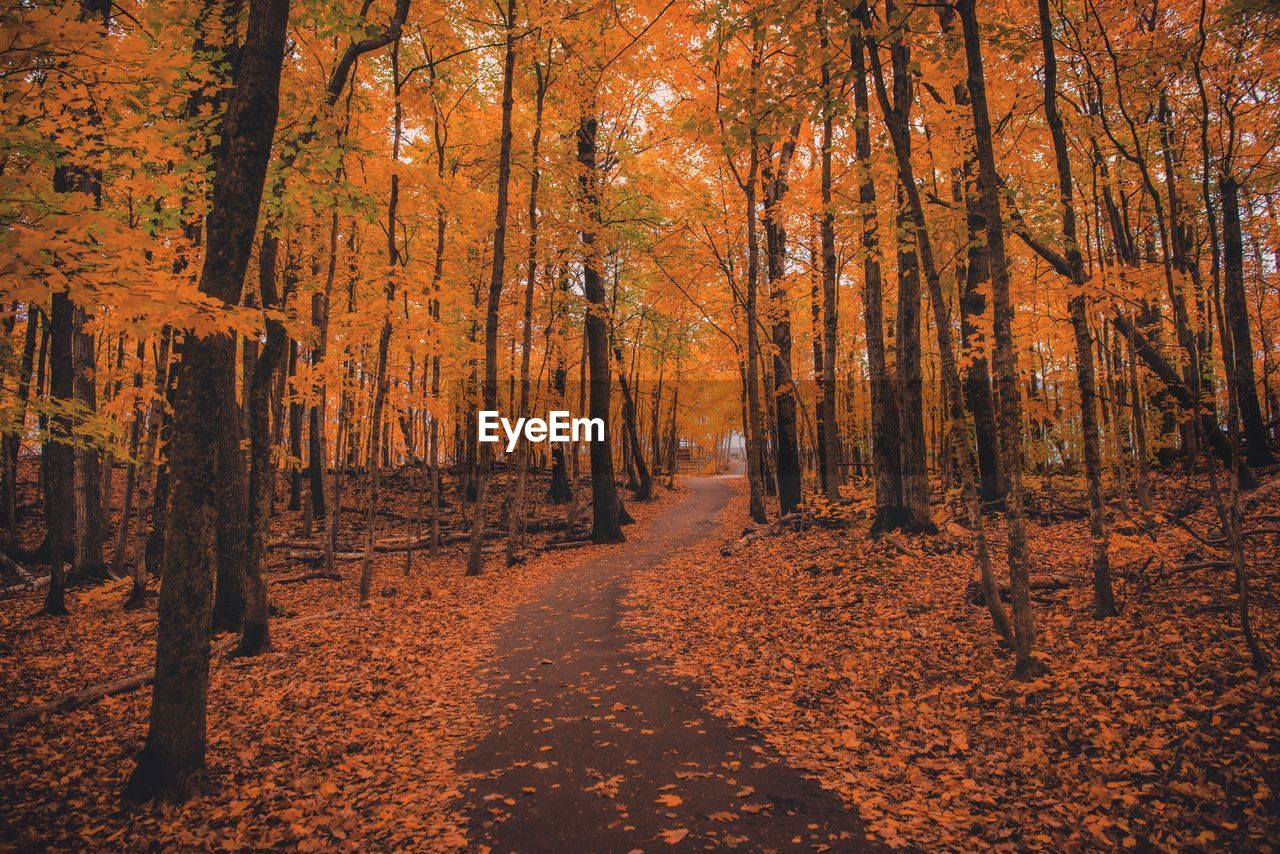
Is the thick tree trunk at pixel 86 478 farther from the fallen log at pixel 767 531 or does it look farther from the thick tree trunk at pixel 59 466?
the fallen log at pixel 767 531

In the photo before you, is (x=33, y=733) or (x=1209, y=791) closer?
(x=1209, y=791)

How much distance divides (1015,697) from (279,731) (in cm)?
736

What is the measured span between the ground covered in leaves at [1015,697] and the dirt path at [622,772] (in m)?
0.39

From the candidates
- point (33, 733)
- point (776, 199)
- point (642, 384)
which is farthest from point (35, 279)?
point (642, 384)

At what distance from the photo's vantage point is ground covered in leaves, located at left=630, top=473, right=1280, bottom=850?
12.7ft

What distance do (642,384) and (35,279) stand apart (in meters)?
34.3

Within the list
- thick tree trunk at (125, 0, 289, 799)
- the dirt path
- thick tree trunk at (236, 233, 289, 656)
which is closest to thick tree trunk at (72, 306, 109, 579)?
thick tree trunk at (236, 233, 289, 656)

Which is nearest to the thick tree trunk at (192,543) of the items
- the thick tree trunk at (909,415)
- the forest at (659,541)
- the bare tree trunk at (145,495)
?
the forest at (659,541)

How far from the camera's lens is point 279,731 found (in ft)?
19.2

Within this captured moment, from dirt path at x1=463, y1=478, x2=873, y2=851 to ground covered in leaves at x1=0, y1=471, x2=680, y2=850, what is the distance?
436 millimetres

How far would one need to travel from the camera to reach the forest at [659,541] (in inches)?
172

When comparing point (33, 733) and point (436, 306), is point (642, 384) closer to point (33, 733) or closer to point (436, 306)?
point (436, 306)

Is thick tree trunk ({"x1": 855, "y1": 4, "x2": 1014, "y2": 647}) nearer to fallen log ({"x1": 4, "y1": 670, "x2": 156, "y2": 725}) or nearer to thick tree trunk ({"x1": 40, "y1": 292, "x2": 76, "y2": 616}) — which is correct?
fallen log ({"x1": 4, "y1": 670, "x2": 156, "y2": 725})

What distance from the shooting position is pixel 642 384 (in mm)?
38062
